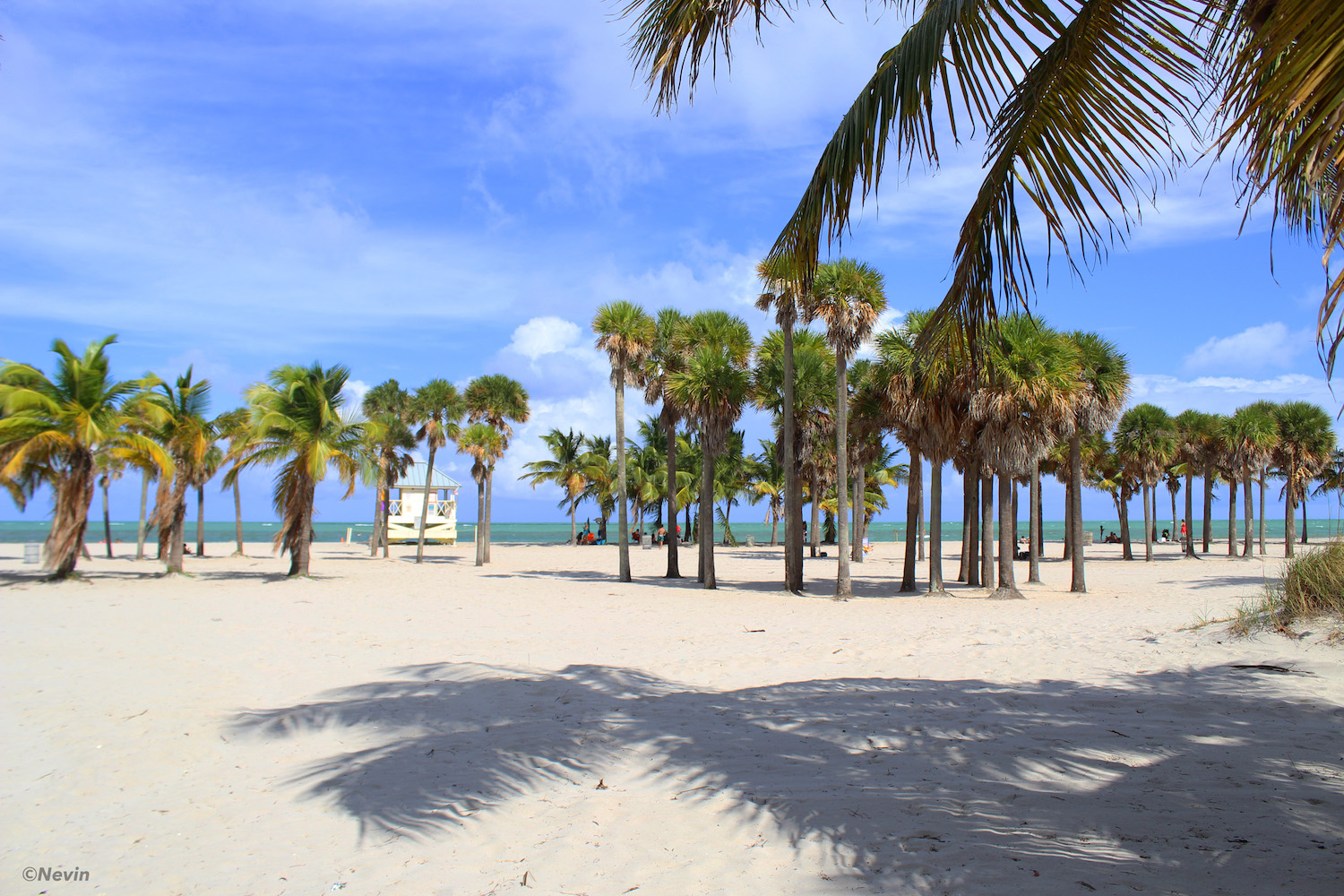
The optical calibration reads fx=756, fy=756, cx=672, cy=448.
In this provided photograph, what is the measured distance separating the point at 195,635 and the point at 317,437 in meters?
11.9

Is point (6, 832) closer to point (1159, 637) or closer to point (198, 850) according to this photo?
point (198, 850)

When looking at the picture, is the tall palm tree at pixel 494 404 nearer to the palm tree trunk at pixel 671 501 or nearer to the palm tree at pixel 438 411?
the palm tree at pixel 438 411

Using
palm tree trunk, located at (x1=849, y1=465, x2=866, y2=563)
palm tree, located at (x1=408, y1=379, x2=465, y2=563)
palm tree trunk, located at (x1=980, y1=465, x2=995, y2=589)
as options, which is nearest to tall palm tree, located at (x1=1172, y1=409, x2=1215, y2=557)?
palm tree trunk, located at (x1=849, y1=465, x2=866, y2=563)

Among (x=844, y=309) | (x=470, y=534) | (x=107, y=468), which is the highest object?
(x=844, y=309)

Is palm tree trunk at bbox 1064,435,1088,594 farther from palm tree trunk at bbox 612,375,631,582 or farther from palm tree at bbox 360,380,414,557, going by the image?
palm tree at bbox 360,380,414,557

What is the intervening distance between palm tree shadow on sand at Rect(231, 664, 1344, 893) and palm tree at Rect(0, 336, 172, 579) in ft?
52.3

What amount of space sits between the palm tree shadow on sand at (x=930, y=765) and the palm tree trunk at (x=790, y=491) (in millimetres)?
12353

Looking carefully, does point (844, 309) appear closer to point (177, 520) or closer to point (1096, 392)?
point (1096, 392)

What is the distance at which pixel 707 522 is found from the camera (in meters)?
23.0

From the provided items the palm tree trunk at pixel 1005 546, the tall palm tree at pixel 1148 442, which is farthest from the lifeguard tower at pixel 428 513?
the tall palm tree at pixel 1148 442

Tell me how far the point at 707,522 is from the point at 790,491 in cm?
369

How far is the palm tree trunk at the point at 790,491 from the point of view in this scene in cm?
2008

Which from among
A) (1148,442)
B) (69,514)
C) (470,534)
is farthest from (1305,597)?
(470,534)

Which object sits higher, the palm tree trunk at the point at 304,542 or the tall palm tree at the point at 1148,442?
the tall palm tree at the point at 1148,442
